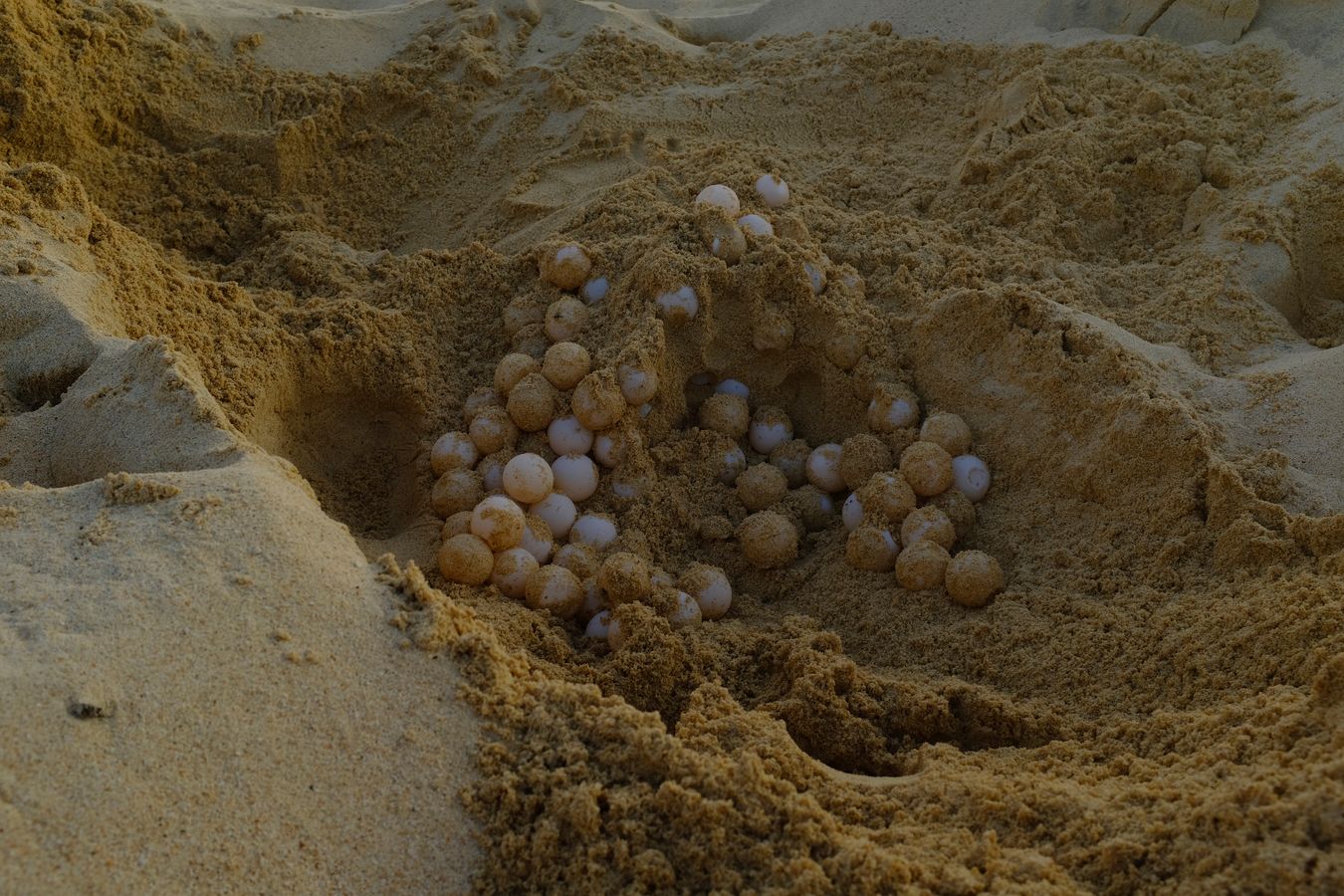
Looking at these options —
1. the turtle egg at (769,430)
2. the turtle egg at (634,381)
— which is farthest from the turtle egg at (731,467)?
the turtle egg at (634,381)

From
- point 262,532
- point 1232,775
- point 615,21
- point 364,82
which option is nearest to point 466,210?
point 364,82

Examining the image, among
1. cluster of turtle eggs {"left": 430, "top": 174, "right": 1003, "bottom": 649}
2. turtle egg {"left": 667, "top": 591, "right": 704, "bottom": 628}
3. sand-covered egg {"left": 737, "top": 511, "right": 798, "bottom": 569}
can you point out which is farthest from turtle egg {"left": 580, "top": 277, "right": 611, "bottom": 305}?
turtle egg {"left": 667, "top": 591, "right": 704, "bottom": 628}

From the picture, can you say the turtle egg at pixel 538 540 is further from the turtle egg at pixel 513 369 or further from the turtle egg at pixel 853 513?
the turtle egg at pixel 853 513

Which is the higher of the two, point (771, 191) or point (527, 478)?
point (771, 191)

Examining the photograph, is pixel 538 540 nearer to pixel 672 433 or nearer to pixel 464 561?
pixel 464 561

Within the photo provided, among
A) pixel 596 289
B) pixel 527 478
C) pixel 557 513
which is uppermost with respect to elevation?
pixel 596 289

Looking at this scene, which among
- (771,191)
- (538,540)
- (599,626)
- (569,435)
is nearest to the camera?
(599,626)

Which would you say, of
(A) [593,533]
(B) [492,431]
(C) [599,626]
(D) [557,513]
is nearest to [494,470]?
(B) [492,431]
